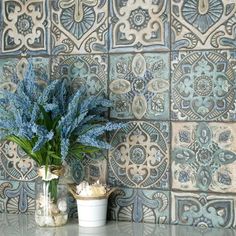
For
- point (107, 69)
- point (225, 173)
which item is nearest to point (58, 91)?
point (107, 69)

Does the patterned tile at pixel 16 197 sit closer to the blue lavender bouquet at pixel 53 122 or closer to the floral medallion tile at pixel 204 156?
the blue lavender bouquet at pixel 53 122

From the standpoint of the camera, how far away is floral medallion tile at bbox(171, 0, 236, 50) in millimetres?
1150

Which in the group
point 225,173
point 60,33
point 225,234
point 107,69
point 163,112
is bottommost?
point 225,234

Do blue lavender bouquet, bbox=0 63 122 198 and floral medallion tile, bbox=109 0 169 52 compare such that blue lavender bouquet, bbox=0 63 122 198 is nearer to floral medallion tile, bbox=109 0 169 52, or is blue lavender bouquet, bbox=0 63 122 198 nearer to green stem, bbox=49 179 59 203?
green stem, bbox=49 179 59 203

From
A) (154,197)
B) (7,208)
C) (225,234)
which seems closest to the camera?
(225,234)

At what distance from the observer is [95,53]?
1256mm

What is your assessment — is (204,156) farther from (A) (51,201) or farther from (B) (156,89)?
(A) (51,201)

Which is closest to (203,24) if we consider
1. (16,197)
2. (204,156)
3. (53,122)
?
(204,156)

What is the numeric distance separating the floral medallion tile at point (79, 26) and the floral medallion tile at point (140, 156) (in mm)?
238

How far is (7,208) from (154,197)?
429 millimetres

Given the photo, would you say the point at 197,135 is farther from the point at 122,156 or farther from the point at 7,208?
the point at 7,208

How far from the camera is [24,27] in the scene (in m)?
1.32

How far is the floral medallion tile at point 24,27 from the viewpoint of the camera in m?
1.30

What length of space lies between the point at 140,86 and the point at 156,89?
43 mm
